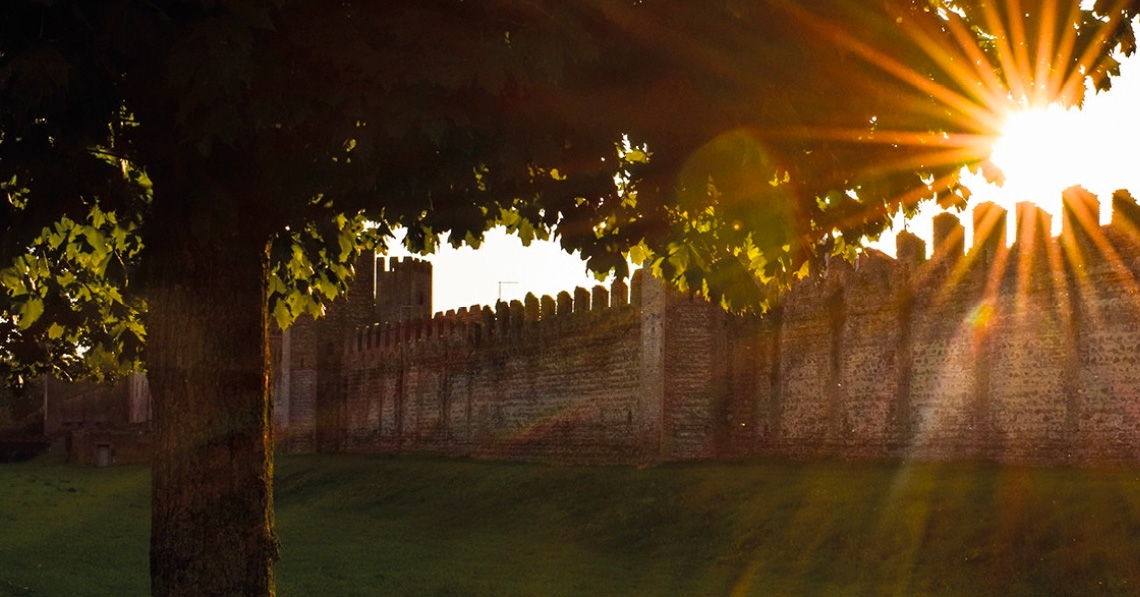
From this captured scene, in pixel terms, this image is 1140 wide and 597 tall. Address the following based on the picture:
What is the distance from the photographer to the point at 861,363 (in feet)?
74.4

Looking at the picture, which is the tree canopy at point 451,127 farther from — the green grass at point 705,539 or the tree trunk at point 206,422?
the green grass at point 705,539

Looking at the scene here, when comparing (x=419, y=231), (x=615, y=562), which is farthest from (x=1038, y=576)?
(x=419, y=231)

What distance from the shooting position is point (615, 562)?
18359 millimetres

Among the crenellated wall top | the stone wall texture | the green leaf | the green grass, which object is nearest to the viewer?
the green leaf

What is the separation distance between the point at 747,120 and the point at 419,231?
11.0 feet

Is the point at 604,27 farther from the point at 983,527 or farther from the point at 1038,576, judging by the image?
the point at 983,527

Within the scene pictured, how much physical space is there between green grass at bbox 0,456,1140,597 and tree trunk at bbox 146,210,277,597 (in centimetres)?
770

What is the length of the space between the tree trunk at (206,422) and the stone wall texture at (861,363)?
13.9 meters

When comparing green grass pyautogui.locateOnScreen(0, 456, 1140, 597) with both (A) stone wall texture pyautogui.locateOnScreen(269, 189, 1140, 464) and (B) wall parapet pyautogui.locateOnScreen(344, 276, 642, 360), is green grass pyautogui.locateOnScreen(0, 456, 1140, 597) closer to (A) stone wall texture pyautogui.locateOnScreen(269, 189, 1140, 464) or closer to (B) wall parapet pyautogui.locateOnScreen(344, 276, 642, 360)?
(A) stone wall texture pyautogui.locateOnScreen(269, 189, 1140, 464)

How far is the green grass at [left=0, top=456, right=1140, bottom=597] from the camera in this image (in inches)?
583

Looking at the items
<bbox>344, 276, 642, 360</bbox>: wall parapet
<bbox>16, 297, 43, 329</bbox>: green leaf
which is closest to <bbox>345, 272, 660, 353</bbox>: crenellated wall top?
<bbox>344, 276, 642, 360</bbox>: wall parapet

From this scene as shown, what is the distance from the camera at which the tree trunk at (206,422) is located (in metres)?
7.17

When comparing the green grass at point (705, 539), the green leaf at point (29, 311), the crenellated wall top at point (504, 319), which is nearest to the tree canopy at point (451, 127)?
the green leaf at point (29, 311)

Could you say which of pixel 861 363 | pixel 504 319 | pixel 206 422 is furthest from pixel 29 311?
pixel 504 319
